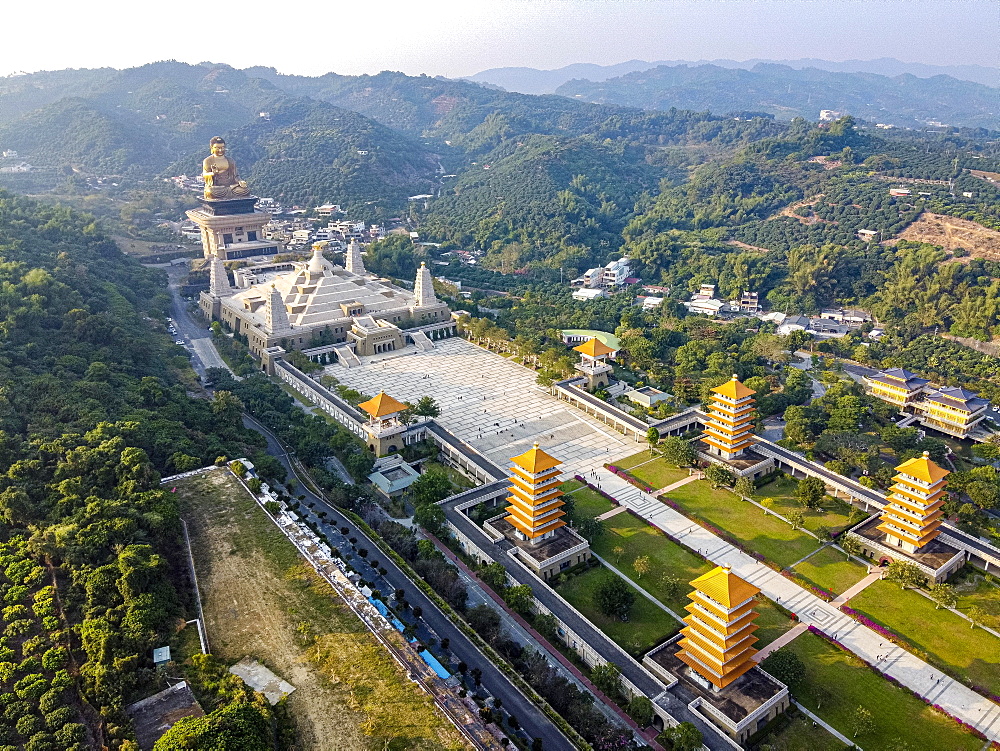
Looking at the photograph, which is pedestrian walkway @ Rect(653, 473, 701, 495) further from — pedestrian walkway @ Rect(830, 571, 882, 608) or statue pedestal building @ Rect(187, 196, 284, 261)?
statue pedestal building @ Rect(187, 196, 284, 261)

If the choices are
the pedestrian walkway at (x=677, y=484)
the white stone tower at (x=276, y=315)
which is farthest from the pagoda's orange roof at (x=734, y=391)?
the white stone tower at (x=276, y=315)

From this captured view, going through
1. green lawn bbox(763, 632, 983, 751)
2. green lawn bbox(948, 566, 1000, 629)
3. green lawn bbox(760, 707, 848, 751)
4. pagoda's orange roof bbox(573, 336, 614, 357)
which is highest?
pagoda's orange roof bbox(573, 336, 614, 357)

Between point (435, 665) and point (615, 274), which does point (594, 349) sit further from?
point (615, 274)

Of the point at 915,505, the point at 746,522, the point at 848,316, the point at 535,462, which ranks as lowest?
the point at 746,522

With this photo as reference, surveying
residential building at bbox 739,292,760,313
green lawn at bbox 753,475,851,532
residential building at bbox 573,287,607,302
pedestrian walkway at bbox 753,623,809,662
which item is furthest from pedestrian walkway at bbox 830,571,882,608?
residential building at bbox 573,287,607,302

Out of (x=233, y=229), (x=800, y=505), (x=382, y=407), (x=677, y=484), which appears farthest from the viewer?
(x=233, y=229)

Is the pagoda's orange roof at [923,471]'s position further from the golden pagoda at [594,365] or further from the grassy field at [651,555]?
the golden pagoda at [594,365]

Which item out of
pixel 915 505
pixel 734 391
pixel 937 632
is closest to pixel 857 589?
pixel 937 632
